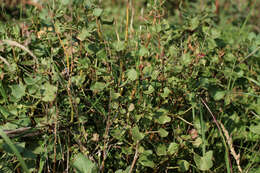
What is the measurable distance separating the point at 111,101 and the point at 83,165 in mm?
322

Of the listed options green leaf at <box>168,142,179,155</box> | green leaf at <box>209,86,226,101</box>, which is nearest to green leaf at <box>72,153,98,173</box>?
green leaf at <box>168,142,179,155</box>

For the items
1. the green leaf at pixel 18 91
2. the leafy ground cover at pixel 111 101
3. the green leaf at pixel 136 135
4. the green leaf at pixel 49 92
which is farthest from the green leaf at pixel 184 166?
the green leaf at pixel 18 91

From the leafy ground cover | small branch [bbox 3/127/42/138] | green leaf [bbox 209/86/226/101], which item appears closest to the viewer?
small branch [bbox 3/127/42/138]

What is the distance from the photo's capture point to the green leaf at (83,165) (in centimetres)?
123

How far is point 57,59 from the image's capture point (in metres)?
1.61

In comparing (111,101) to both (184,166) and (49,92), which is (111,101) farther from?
(184,166)

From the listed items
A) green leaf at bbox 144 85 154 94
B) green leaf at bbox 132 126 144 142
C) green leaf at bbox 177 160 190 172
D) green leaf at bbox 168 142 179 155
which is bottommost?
green leaf at bbox 177 160 190 172

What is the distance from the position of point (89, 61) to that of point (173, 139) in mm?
544

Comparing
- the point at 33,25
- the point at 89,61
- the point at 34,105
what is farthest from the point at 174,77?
the point at 33,25

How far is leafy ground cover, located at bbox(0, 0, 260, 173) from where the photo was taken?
1.30 meters

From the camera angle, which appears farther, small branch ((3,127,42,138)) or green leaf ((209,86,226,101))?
green leaf ((209,86,226,101))

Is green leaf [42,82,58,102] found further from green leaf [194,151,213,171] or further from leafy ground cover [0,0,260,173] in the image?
green leaf [194,151,213,171]

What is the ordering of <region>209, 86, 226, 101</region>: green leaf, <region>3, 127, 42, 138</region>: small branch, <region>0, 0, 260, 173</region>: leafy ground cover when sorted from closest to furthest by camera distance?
<region>3, 127, 42, 138</region>: small branch
<region>0, 0, 260, 173</region>: leafy ground cover
<region>209, 86, 226, 101</region>: green leaf

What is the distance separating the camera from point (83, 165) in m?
1.24
